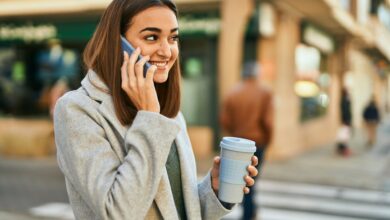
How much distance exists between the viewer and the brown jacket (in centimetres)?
577

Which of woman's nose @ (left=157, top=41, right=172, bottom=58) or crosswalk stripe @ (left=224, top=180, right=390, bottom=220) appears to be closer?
woman's nose @ (left=157, top=41, right=172, bottom=58)

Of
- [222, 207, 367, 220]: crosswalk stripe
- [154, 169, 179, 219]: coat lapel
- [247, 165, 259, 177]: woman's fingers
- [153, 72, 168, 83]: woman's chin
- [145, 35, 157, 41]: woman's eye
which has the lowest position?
[222, 207, 367, 220]: crosswalk stripe

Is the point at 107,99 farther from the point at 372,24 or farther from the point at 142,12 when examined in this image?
the point at 372,24

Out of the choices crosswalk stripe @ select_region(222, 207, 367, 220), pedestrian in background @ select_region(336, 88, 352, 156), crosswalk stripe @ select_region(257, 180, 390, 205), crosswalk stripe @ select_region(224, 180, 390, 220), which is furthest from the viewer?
pedestrian in background @ select_region(336, 88, 352, 156)

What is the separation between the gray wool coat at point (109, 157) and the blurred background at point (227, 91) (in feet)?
17.1

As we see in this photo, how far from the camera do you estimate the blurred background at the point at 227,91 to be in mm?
7953

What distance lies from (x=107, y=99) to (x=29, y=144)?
10720mm

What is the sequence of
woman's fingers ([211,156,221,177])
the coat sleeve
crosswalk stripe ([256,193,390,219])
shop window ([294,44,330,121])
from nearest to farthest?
1. the coat sleeve
2. woman's fingers ([211,156,221,177])
3. crosswalk stripe ([256,193,390,219])
4. shop window ([294,44,330,121])

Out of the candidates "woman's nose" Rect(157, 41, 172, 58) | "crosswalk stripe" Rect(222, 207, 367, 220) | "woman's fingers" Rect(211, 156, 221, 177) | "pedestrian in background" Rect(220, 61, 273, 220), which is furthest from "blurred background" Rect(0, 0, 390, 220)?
"woman's nose" Rect(157, 41, 172, 58)

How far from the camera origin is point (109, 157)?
1479 millimetres

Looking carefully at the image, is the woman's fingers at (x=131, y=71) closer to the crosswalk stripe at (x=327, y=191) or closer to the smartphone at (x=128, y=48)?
the smartphone at (x=128, y=48)

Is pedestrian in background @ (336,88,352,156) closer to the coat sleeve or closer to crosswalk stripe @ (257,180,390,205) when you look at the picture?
crosswalk stripe @ (257,180,390,205)

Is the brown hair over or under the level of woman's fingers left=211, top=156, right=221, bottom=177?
over

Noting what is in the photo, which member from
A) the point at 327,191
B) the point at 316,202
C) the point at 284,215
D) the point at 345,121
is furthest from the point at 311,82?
the point at 284,215
